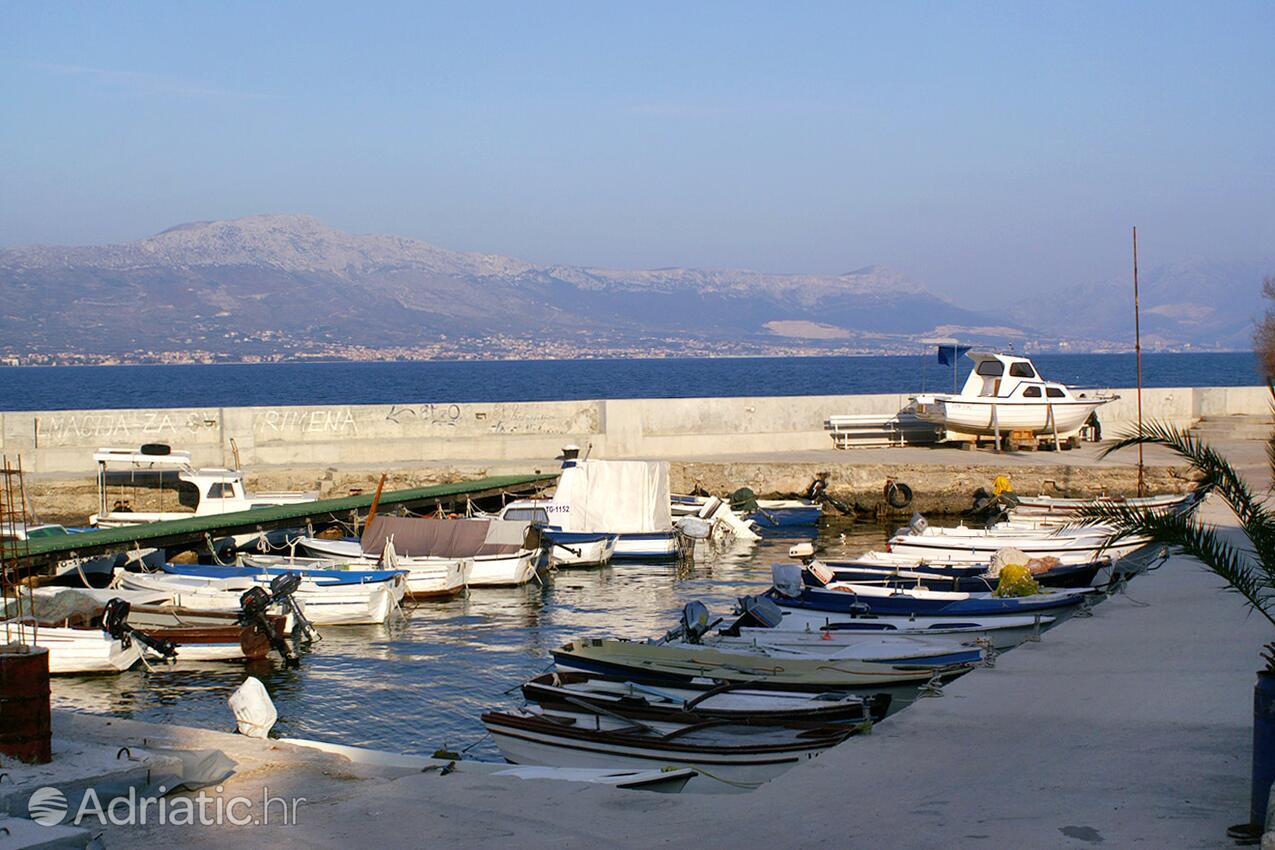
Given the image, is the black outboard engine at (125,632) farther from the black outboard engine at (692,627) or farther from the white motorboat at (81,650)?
the black outboard engine at (692,627)

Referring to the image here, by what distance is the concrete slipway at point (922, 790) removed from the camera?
28.5 ft

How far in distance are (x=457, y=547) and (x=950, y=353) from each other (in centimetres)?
2428

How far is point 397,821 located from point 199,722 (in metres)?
9.34

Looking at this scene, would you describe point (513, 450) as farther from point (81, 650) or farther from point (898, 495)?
point (81, 650)

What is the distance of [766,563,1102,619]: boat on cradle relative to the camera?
61.3ft

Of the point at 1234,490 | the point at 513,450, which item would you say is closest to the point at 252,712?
the point at 1234,490

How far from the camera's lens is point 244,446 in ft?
123

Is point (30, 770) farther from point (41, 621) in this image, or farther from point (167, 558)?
point (167, 558)

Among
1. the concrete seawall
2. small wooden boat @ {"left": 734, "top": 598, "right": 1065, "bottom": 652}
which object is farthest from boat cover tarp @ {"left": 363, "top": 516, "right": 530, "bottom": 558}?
small wooden boat @ {"left": 734, "top": 598, "right": 1065, "bottom": 652}

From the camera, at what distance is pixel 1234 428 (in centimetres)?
4181

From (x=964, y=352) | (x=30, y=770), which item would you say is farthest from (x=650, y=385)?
(x=30, y=770)

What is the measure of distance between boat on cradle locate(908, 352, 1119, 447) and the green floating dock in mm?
13000

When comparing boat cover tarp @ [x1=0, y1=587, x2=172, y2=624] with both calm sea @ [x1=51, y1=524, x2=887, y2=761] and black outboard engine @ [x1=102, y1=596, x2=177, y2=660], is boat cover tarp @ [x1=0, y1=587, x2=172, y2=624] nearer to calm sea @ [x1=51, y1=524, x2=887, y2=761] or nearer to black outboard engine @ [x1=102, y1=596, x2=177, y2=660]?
black outboard engine @ [x1=102, y1=596, x2=177, y2=660]

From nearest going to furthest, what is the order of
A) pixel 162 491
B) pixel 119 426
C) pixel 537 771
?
pixel 537 771 → pixel 162 491 → pixel 119 426
